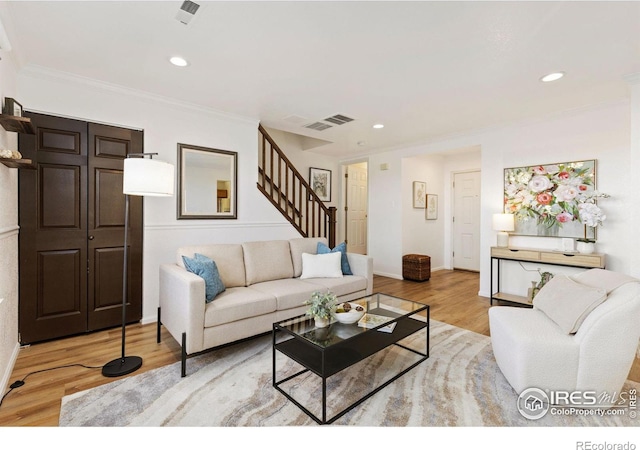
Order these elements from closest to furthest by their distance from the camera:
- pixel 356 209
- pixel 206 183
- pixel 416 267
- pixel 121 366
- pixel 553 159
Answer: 1. pixel 121 366
2. pixel 206 183
3. pixel 553 159
4. pixel 416 267
5. pixel 356 209

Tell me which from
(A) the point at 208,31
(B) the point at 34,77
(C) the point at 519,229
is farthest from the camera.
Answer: (C) the point at 519,229

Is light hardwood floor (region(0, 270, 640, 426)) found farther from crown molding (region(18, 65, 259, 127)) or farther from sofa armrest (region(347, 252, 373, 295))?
crown molding (region(18, 65, 259, 127))

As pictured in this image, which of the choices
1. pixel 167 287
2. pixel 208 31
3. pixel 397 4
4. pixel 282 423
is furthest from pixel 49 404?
pixel 397 4

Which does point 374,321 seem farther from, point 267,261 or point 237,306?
point 267,261

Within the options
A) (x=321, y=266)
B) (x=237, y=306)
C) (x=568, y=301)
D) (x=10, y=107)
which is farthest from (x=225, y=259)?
(x=568, y=301)

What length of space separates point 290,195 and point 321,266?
92.9 inches

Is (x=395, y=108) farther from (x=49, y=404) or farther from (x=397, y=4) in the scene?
(x=49, y=404)

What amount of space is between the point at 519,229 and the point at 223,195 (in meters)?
3.92

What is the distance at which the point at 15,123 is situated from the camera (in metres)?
2.10

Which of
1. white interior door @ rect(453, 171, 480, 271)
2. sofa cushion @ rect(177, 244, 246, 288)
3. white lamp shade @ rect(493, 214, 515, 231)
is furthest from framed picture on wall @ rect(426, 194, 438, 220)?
sofa cushion @ rect(177, 244, 246, 288)

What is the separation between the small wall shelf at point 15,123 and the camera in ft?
6.63

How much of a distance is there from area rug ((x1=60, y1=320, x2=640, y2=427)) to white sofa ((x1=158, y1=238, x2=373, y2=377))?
0.23m

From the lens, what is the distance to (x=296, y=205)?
17.5 ft

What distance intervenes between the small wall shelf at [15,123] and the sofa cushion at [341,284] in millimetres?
2555
